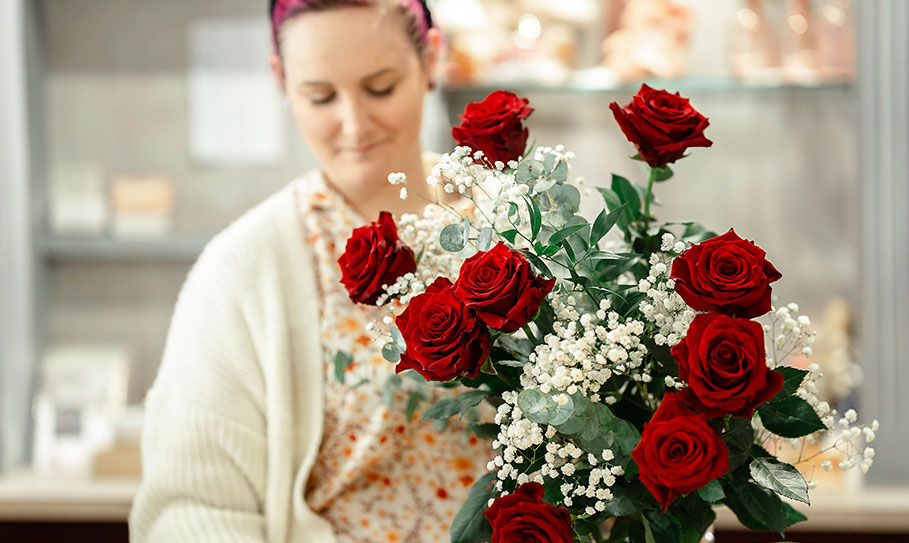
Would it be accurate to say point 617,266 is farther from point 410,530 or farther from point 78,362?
point 78,362

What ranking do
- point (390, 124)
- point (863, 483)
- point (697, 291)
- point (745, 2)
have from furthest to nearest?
1. point (745, 2)
2. point (863, 483)
3. point (390, 124)
4. point (697, 291)

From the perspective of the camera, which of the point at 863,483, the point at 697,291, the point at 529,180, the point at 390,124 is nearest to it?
the point at 697,291

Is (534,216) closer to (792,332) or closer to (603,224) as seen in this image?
(603,224)

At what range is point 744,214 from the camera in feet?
8.14

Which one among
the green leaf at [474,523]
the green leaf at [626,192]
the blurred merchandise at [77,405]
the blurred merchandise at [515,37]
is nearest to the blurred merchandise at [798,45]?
the blurred merchandise at [515,37]

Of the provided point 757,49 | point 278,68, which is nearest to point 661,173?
point 278,68

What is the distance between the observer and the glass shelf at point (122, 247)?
7.75ft

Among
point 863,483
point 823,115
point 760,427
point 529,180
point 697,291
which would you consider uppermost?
point 823,115

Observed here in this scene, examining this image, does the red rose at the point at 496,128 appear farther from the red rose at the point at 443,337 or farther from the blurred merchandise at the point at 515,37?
the blurred merchandise at the point at 515,37

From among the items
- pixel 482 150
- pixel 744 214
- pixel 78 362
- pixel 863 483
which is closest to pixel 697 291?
pixel 482 150

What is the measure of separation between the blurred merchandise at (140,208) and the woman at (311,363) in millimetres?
1325

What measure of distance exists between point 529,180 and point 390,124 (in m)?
0.30

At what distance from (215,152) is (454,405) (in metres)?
1.78

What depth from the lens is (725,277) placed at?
2.33ft
